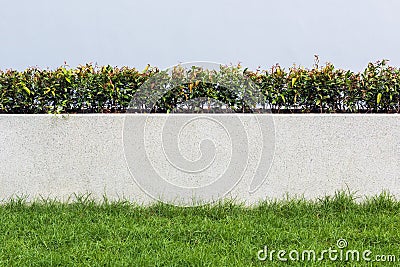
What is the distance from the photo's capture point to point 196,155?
5098 millimetres

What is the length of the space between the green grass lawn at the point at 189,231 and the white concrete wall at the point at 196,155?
199mm

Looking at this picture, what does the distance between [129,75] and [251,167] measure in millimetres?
1720

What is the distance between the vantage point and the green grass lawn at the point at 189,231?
360cm

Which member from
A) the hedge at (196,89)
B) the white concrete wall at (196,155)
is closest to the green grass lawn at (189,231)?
the white concrete wall at (196,155)

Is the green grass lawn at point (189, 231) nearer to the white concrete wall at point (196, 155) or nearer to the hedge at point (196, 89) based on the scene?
the white concrete wall at point (196, 155)

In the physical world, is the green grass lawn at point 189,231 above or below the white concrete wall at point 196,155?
below

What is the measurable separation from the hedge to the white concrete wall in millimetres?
247

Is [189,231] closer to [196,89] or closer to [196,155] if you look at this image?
[196,155]

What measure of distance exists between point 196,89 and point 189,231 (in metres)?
1.78

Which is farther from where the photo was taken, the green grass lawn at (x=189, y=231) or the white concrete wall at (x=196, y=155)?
the white concrete wall at (x=196, y=155)

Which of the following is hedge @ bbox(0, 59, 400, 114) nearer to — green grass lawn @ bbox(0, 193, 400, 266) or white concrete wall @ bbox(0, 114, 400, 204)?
white concrete wall @ bbox(0, 114, 400, 204)

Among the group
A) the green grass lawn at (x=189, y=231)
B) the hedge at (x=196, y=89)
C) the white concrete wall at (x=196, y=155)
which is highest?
the hedge at (x=196, y=89)

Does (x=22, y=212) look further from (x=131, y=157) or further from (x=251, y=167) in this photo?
(x=251, y=167)

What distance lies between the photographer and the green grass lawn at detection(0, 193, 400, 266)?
11.8ft
